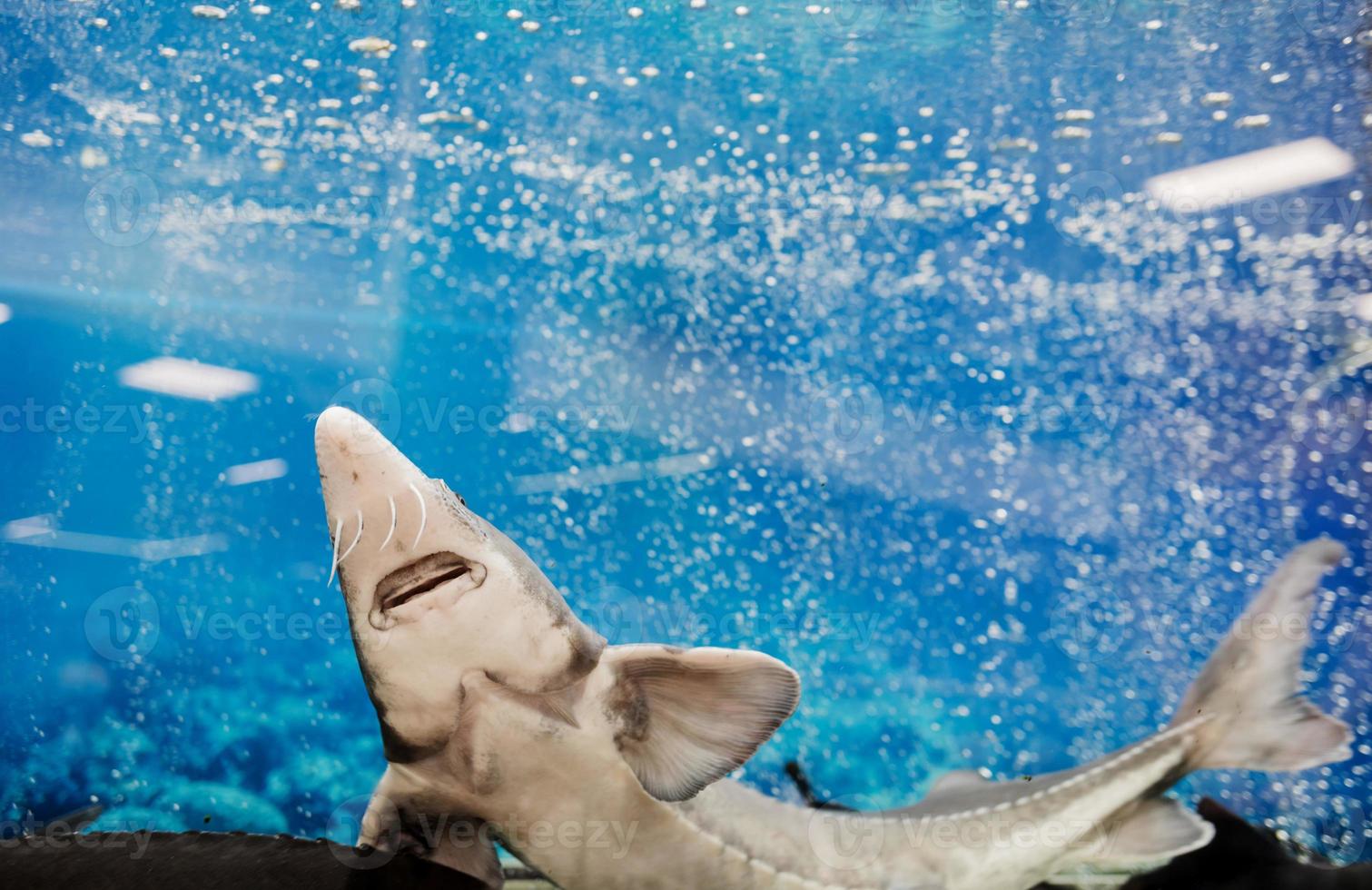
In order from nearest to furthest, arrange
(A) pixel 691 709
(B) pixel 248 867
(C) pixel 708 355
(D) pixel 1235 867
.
A: (B) pixel 248 867
(A) pixel 691 709
(D) pixel 1235 867
(C) pixel 708 355

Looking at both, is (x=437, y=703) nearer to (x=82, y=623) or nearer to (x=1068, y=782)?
(x=1068, y=782)

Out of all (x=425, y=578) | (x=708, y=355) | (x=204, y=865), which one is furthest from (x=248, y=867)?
(x=708, y=355)

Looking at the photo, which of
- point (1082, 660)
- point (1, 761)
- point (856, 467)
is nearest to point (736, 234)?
point (856, 467)

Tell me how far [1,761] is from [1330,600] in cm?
565

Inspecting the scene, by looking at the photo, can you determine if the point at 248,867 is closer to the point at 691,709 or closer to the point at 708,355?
the point at 691,709

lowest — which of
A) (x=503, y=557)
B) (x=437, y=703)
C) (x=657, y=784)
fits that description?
(x=657, y=784)

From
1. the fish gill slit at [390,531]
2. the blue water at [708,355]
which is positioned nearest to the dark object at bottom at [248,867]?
the fish gill slit at [390,531]

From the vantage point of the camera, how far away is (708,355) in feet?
13.9

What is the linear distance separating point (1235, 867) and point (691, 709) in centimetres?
127

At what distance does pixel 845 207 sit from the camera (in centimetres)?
428

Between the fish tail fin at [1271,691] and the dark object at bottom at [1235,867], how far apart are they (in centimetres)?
14

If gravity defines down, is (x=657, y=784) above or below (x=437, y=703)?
below

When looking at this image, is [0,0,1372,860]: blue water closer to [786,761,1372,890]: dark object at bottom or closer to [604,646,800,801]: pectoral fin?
[786,761,1372,890]: dark object at bottom

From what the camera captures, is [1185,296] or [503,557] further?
[1185,296]
